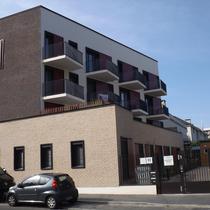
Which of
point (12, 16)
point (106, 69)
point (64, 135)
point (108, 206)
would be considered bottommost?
point (108, 206)

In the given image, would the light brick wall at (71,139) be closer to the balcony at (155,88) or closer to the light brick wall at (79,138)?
the light brick wall at (79,138)

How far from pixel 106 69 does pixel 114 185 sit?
51.9 feet

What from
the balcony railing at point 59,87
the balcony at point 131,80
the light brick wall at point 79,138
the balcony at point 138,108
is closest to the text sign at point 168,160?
the light brick wall at point 79,138

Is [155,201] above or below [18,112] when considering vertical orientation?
below

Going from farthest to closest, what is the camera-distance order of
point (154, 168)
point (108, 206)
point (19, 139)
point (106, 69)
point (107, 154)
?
point (106, 69) < point (19, 139) < point (107, 154) < point (154, 168) < point (108, 206)

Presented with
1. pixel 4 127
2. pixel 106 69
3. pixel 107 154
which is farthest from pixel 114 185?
pixel 106 69

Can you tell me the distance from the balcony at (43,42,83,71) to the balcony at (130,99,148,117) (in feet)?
34.4

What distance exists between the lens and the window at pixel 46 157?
2433cm

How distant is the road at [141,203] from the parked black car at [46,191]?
0.38m

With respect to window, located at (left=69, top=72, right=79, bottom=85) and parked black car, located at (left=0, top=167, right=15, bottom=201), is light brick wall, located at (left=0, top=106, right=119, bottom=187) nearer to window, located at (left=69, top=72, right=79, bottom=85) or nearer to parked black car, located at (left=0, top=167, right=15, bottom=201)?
parked black car, located at (left=0, top=167, right=15, bottom=201)

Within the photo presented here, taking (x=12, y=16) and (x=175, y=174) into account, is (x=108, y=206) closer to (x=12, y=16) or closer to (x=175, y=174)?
(x=175, y=174)

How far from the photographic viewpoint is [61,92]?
30469 mm

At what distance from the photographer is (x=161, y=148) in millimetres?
34219

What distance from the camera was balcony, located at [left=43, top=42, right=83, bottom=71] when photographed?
30547 mm
